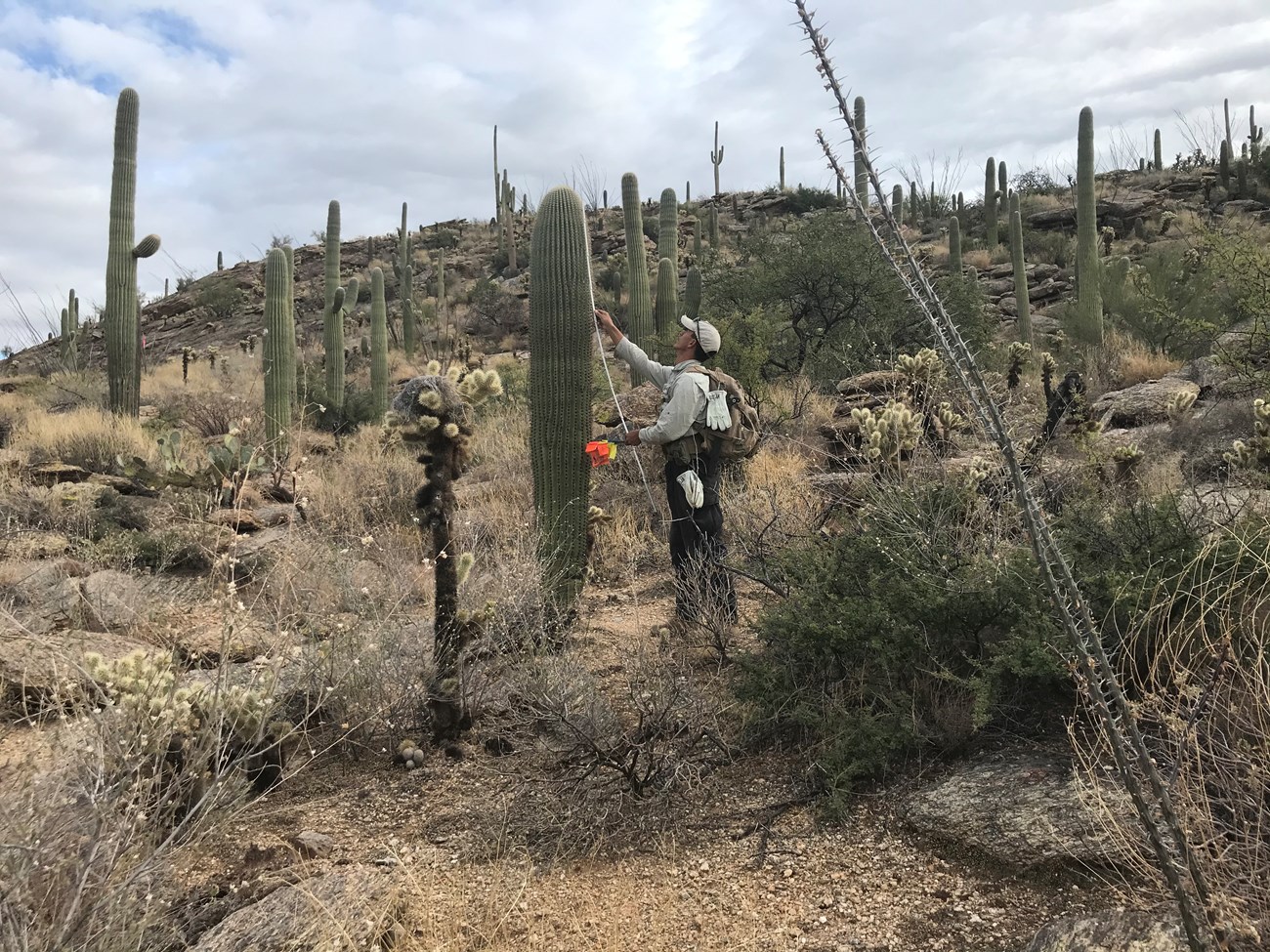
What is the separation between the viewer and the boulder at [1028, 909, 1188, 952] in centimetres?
214

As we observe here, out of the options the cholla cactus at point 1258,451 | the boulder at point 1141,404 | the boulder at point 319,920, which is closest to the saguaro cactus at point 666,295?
the boulder at point 1141,404

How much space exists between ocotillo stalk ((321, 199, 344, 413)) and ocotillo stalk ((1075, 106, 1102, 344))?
13.2 metres

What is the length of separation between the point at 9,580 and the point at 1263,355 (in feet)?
35.6

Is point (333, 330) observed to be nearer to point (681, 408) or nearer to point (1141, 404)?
point (681, 408)

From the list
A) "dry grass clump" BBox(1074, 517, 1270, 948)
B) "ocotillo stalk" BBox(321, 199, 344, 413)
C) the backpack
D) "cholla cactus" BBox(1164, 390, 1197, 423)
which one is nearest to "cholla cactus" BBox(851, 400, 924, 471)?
the backpack

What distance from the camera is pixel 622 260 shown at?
89.1ft

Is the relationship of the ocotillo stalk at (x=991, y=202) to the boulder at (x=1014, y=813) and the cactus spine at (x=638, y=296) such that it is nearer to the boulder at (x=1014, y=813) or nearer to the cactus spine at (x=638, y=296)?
the cactus spine at (x=638, y=296)

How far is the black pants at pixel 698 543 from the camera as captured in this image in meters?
5.21

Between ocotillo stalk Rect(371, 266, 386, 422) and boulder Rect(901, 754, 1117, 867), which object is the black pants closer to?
boulder Rect(901, 754, 1117, 867)

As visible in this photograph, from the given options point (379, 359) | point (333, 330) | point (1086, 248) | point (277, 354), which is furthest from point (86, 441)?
point (1086, 248)

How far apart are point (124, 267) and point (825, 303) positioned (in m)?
10.7

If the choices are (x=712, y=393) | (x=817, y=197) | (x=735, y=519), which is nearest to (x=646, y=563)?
(x=735, y=519)

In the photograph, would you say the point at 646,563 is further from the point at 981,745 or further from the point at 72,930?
the point at 72,930

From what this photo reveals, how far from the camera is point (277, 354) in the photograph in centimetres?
1159
